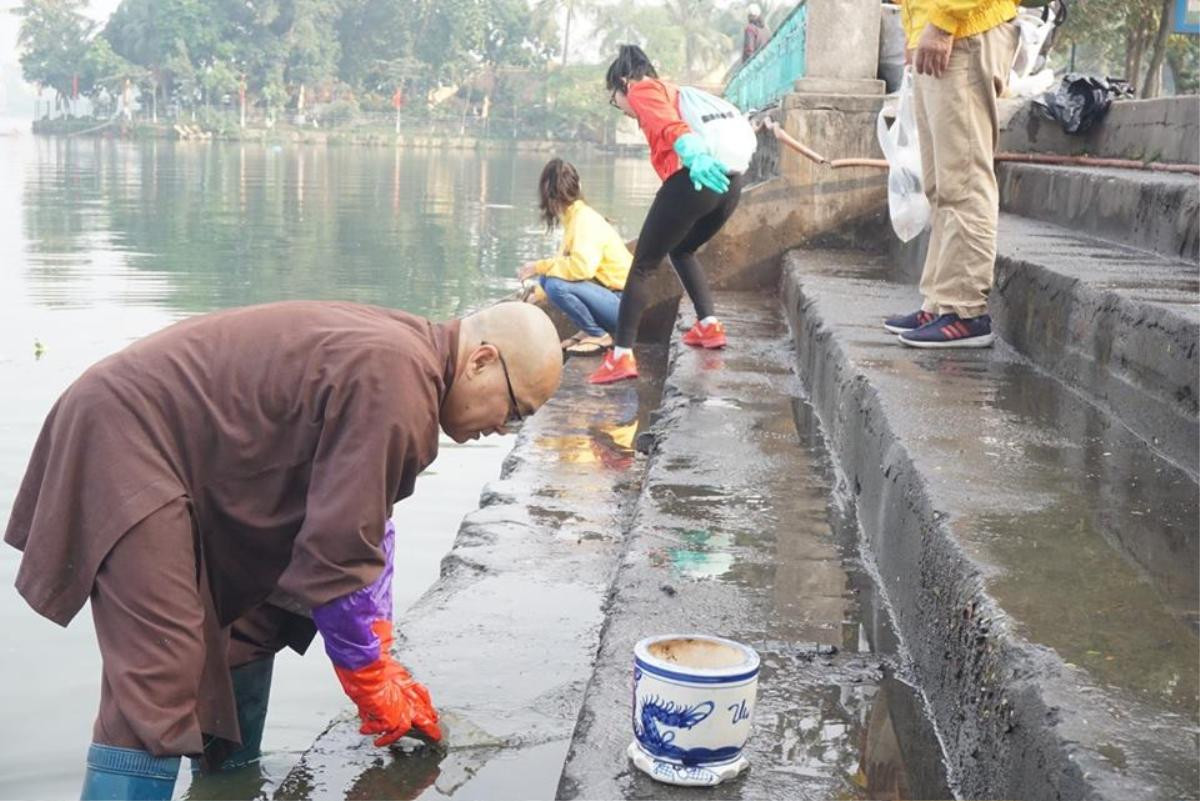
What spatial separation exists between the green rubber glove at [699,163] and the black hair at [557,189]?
1363 mm

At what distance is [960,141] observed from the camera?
4.76 m

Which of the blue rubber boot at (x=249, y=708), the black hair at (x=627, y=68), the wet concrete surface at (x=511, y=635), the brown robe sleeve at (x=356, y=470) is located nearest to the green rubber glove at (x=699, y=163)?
the black hair at (x=627, y=68)

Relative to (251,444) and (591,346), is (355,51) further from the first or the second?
(251,444)

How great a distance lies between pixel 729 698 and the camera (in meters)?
2.30

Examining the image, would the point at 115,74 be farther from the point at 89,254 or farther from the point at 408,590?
the point at 408,590

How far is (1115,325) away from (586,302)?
4681 mm

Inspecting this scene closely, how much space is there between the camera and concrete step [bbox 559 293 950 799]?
8.33ft

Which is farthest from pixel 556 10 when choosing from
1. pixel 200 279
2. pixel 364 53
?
pixel 200 279

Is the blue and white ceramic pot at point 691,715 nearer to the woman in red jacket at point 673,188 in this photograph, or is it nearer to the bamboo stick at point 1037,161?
the bamboo stick at point 1037,161

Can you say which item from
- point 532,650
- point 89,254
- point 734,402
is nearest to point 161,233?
point 89,254

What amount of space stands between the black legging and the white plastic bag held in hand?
3.31 feet

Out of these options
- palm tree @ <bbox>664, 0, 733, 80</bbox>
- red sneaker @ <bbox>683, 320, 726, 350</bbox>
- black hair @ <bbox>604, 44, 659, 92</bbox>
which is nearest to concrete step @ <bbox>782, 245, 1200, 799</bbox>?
red sneaker @ <bbox>683, 320, 726, 350</bbox>

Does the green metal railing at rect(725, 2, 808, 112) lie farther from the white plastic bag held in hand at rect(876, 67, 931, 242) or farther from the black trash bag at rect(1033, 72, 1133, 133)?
the white plastic bag held in hand at rect(876, 67, 931, 242)

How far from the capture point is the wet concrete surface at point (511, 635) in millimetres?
3113
